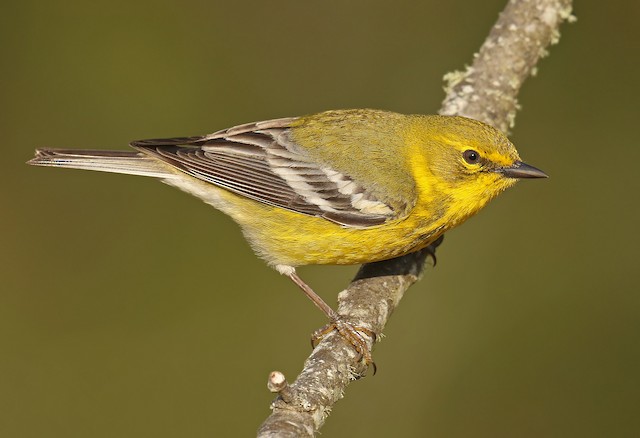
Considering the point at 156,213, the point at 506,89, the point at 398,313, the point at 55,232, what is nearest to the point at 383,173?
the point at 506,89

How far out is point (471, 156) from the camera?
5.38m

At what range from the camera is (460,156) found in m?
5.43

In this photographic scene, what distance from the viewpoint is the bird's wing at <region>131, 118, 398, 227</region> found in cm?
544

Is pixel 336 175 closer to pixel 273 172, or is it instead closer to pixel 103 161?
pixel 273 172

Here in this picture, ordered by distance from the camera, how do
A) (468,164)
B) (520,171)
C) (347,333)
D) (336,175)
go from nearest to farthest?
1. (347,333)
2. (520,171)
3. (468,164)
4. (336,175)

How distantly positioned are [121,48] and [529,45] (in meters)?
4.23

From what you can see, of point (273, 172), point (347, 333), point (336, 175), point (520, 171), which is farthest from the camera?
point (273, 172)

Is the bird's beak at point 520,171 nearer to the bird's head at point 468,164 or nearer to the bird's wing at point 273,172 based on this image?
the bird's head at point 468,164

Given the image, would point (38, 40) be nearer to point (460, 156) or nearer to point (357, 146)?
point (357, 146)

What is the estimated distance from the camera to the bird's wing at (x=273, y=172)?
5.44m

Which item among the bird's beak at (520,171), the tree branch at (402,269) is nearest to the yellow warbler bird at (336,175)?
the bird's beak at (520,171)

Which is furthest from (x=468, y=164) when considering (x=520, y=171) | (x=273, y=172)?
(x=273, y=172)

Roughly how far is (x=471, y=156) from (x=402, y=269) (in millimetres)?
990

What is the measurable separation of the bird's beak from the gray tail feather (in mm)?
2380
